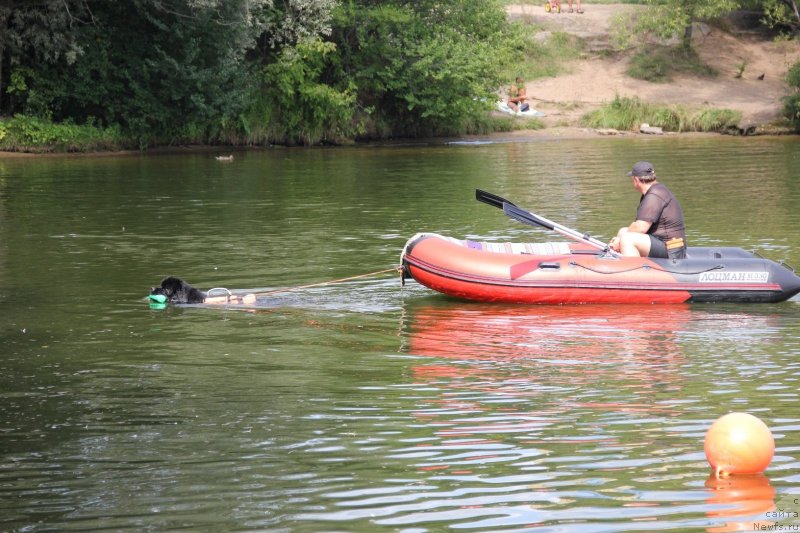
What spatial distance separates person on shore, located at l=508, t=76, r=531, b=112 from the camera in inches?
1308

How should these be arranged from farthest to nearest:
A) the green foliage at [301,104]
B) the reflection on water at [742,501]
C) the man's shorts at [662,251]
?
the green foliage at [301,104] < the man's shorts at [662,251] < the reflection on water at [742,501]

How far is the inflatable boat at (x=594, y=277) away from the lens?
11.3 metres

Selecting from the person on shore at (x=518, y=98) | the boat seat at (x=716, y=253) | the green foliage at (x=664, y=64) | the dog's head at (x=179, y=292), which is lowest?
the dog's head at (x=179, y=292)

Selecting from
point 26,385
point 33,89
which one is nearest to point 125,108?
point 33,89

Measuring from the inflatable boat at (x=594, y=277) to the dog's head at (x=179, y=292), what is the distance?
78.6 inches

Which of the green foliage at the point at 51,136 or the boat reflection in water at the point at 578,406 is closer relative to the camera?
the boat reflection in water at the point at 578,406

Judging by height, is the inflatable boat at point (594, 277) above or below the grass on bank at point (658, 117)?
below

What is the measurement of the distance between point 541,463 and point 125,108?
24.2 m

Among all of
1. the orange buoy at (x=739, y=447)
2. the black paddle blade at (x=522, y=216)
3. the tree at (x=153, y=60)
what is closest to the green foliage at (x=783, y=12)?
the tree at (x=153, y=60)

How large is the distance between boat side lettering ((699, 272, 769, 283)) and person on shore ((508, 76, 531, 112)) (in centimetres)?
2224

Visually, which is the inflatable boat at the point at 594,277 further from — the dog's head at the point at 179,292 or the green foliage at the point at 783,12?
the green foliage at the point at 783,12

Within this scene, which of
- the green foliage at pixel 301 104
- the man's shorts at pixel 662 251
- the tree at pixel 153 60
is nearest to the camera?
the man's shorts at pixel 662 251

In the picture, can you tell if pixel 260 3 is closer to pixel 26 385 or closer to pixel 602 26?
pixel 602 26

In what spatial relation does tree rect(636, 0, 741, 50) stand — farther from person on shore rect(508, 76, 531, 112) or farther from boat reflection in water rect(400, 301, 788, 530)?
boat reflection in water rect(400, 301, 788, 530)
